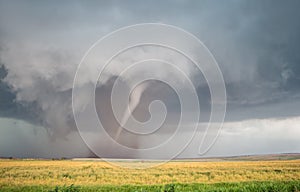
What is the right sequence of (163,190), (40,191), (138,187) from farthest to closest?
(138,187)
(40,191)
(163,190)

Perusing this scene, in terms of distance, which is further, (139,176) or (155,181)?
(139,176)

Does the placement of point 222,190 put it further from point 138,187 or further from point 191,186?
point 138,187

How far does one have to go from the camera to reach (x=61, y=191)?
67.6 ft

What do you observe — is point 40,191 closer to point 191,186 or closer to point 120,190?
point 120,190

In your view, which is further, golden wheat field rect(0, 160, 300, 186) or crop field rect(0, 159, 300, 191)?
golden wheat field rect(0, 160, 300, 186)

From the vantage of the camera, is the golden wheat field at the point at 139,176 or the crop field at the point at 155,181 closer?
the crop field at the point at 155,181

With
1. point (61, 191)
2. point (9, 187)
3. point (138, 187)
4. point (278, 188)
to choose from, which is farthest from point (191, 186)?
point (9, 187)

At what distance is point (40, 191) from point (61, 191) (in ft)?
16.6

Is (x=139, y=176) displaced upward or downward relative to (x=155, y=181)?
upward

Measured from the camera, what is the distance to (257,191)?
904 inches

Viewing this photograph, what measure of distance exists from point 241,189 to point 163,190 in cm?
553

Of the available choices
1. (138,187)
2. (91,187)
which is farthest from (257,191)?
(91,187)

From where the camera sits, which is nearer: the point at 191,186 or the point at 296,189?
the point at 296,189

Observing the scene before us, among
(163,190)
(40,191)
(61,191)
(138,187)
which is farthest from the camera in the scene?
(138,187)
